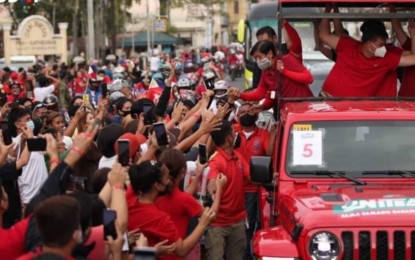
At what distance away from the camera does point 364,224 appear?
7008mm

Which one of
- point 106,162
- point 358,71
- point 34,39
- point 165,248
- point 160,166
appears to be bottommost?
point 34,39

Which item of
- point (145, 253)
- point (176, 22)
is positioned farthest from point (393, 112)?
point (176, 22)

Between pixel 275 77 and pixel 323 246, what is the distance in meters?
3.57

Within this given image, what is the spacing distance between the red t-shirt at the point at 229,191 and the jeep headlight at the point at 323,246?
2158mm

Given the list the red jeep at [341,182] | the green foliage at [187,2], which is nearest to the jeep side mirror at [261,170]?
the red jeep at [341,182]

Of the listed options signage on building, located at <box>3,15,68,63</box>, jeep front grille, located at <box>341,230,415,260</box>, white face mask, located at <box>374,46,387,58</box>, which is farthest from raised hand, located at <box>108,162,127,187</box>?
signage on building, located at <box>3,15,68,63</box>

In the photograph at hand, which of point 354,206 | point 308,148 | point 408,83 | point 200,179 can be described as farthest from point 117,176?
point 408,83

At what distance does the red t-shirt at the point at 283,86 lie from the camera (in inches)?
397

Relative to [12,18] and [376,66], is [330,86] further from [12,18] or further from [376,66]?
[12,18]

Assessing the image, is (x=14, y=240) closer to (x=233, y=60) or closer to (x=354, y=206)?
(x=354, y=206)

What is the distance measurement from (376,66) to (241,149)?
5.35ft

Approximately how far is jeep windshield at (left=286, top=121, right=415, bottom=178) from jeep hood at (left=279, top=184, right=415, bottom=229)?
249 mm

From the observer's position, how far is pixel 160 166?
6898 millimetres

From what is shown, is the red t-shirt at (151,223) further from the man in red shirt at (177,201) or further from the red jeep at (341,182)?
the red jeep at (341,182)
